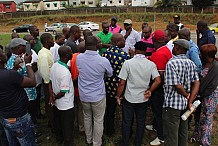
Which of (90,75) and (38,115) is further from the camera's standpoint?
(38,115)

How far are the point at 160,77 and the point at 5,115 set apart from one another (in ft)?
7.68

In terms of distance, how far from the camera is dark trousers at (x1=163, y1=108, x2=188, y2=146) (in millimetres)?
3320

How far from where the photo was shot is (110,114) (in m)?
4.23

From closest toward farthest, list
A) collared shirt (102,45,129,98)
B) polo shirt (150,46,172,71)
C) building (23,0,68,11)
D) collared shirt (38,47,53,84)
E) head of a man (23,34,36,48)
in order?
1. polo shirt (150,46,172,71)
2. collared shirt (102,45,129,98)
3. collared shirt (38,47,53,84)
4. head of a man (23,34,36,48)
5. building (23,0,68,11)

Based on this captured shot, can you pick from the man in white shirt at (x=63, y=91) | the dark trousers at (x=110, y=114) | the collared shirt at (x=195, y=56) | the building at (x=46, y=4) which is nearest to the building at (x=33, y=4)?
the building at (x=46, y=4)

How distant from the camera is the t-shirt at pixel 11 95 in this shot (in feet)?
8.98

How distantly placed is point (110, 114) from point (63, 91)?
1.21 meters

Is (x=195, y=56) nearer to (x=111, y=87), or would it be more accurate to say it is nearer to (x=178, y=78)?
(x=178, y=78)

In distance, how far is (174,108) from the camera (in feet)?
10.7

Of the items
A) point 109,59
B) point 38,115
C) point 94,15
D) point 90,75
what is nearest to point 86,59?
point 90,75

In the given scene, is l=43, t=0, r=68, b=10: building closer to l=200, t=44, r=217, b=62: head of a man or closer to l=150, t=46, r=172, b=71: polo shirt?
l=150, t=46, r=172, b=71: polo shirt

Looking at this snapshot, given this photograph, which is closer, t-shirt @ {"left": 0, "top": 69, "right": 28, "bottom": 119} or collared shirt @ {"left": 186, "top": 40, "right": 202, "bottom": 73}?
t-shirt @ {"left": 0, "top": 69, "right": 28, "bottom": 119}

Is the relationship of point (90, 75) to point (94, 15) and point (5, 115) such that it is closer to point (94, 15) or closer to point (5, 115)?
point (5, 115)

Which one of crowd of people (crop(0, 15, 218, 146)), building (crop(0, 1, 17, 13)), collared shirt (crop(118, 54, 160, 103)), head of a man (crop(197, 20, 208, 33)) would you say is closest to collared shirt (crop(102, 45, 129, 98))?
crowd of people (crop(0, 15, 218, 146))
